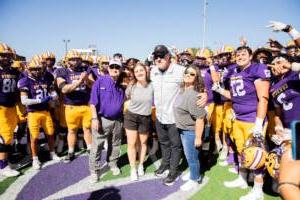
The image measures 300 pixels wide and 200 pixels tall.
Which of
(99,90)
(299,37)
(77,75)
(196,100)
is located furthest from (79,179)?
(299,37)

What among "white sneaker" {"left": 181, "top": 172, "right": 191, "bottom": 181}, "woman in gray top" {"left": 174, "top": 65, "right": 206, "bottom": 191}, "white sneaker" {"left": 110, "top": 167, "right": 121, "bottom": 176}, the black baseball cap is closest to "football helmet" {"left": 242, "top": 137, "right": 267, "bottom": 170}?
"woman in gray top" {"left": 174, "top": 65, "right": 206, "bottom": 191}

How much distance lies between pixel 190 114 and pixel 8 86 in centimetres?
373

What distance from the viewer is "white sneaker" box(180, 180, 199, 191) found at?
5.17 m

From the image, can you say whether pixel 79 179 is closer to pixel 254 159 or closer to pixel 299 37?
pixel 254 159

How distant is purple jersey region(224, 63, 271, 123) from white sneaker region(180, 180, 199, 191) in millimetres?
1414

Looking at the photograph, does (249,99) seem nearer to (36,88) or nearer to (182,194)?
(182,194)

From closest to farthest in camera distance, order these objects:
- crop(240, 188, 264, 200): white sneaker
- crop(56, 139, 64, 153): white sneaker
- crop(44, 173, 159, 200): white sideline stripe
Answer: crop(240, 188, 264, 200): white sneaker < crop(44, 173, 159, 200): white sideline stripe < crop(56, 139, 64, 153): white sneaker

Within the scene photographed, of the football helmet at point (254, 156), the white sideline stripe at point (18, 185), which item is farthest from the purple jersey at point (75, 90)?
the football helmet at point (254, 156)

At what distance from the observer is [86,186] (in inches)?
212

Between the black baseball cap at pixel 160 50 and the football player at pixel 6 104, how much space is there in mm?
2984

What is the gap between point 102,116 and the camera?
5.57m

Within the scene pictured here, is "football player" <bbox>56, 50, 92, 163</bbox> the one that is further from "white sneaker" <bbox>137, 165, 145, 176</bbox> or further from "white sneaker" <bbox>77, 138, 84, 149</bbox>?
"white sneaker" <bbox>137, 165, 145, 176</bbox>

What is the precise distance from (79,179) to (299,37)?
4.50 metres

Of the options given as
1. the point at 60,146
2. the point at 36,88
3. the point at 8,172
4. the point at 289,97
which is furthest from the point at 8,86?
the point at 289,97
